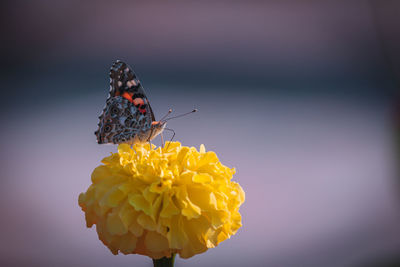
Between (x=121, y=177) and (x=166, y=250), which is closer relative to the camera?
(x=166, y=250)

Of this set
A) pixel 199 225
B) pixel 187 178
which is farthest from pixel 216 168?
pixel 199 225

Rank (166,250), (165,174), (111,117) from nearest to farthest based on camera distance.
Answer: (166,250)
(165,174)
(111,117)

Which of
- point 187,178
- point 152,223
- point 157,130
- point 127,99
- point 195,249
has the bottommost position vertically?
point 195,249

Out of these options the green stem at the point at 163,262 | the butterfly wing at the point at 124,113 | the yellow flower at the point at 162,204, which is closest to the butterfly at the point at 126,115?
the butterfly wing at the point at 124,113

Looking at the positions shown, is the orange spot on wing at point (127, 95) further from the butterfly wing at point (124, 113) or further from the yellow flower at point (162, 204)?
the yellow flower at point (162, 204)

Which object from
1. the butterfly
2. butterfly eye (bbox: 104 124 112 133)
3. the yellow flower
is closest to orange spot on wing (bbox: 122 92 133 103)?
the butterfly

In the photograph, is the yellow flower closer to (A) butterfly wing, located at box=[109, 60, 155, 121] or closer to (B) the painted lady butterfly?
(B) the painted lady butterfly

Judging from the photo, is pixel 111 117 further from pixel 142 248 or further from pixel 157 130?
pixel 142 248
